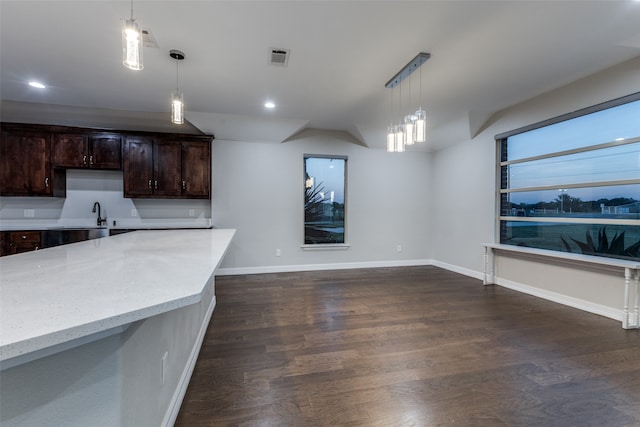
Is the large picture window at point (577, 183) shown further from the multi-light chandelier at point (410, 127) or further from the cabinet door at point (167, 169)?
the cabinet door at point (167, 169)

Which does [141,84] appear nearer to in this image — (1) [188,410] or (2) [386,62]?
(2) [386,62]

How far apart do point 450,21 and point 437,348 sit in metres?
2.59

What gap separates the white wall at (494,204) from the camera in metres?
3.07

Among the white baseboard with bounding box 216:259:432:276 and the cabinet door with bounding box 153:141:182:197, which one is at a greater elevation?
the cabinet door with bounding box 153:141:182:197

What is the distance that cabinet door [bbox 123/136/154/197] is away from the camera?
4.36m

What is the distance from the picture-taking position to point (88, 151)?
13.9ft

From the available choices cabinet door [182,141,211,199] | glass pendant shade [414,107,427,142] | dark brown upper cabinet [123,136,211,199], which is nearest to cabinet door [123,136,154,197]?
dark brown upper cabinet [123,136,211,199]

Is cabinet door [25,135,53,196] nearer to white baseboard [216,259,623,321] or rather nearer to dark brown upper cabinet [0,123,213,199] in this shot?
dark brown upper cabinet [0,123,213,199]

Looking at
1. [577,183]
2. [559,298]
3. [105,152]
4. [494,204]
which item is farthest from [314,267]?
[577,183]

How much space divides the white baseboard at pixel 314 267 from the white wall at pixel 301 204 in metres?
0.02

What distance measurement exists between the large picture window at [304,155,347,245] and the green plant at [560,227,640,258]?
11.3 feet

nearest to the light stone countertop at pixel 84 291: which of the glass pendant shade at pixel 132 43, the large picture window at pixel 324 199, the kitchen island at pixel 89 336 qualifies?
the kitchen island at pixel 89 336

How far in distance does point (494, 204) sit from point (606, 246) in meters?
1.43

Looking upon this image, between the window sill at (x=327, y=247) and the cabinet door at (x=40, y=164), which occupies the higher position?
the cabinet door at (x=40, y=164)
